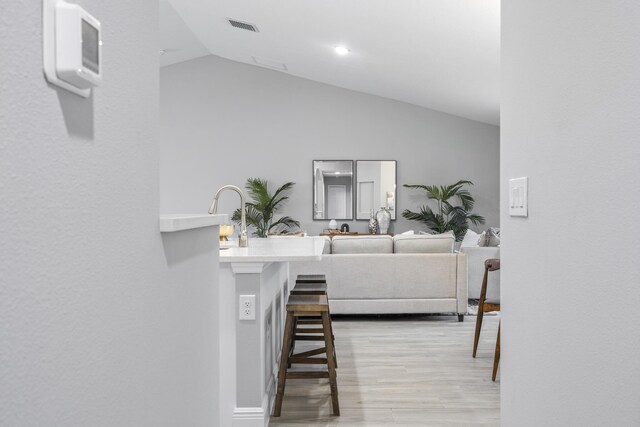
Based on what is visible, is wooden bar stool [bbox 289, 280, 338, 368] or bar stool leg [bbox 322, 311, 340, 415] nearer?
bar stool leg [bbox 322, 311, 340, 415]

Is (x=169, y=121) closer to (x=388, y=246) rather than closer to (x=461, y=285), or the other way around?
(x=388, y=246)

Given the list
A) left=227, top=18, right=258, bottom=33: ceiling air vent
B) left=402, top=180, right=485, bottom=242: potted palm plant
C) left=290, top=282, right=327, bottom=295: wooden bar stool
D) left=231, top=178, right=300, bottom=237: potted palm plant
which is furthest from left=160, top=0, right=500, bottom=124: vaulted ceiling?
left=290, top=282, right=327, bottom=295: wooden bar stool

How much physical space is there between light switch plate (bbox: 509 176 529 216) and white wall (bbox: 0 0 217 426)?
988 mm

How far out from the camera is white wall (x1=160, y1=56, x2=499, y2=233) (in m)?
8.24

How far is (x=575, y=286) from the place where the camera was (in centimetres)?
121

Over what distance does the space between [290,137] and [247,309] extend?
598cm

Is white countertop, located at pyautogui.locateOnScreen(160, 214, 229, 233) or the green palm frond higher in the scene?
white countertop, located at pyautogui.locateOnScreen(160, 214, 229, 233)

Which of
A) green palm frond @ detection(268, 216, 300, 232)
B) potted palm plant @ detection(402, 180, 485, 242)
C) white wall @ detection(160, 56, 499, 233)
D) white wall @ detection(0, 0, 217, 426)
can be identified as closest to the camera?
white wall @ detection(0, 0, 217, 426)

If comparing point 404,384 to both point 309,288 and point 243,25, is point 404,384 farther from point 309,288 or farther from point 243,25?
point 243,25

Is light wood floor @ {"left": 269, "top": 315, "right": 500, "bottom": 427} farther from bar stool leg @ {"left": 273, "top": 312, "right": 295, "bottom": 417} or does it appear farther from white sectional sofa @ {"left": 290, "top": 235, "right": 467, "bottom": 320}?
white sectional sofa @ {"left": 290, "top": 235, "right": 467, "bottom": 320}

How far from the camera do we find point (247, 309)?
99.3 inches

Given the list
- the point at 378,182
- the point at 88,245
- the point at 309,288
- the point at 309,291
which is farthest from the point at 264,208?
the point at 88,245

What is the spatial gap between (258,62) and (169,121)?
1.71 metres

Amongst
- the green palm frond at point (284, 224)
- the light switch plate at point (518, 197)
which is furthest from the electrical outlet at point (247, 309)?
the green palm frond at point (284, 224)
